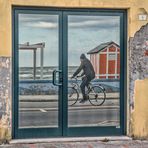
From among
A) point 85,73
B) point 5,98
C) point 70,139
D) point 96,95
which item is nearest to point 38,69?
point 5,98

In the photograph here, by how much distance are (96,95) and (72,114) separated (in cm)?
61

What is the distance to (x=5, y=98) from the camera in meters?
7.89

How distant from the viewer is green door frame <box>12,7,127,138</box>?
802 centimetres

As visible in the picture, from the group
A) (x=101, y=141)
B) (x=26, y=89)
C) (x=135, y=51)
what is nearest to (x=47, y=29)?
(x=26, y=89)

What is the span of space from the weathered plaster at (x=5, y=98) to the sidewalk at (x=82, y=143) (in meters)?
0.28

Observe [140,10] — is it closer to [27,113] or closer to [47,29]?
[47,29]

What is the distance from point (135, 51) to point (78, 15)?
1311 mm

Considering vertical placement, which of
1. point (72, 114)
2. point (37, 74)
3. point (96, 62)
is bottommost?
point (72, 114)

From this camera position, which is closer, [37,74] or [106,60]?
[37,74]

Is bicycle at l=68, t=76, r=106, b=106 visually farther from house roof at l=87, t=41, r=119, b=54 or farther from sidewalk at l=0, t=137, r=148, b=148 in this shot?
sidewalk at l=0, t=137, r=148, b=148

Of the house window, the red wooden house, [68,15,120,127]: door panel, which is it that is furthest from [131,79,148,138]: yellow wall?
the house window

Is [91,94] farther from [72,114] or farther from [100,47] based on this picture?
[100,47]

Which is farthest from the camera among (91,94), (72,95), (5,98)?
(91,94)

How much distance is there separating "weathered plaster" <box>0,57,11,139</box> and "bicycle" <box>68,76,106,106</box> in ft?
3.96
